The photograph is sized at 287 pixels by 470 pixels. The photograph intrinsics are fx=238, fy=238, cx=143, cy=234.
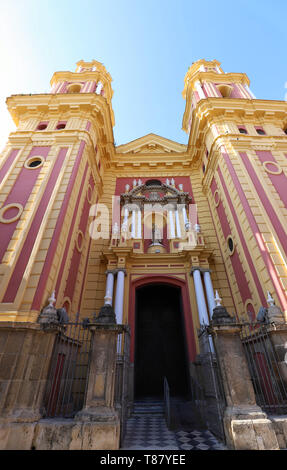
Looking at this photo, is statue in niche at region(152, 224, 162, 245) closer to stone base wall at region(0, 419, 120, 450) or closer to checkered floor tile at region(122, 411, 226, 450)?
checkered floor tile at region(122, 411, 226, 450)

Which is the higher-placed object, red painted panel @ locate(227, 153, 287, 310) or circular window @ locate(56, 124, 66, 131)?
circular window @ locate(56, 124, 66, 131)

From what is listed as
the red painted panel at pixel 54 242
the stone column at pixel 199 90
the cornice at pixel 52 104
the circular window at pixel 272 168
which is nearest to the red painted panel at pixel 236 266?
the circular window at pixel 272 168

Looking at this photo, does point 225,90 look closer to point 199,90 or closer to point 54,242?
point 199,90

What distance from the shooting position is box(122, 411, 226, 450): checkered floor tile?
528cm

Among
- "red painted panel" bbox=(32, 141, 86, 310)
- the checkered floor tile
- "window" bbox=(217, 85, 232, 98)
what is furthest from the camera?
"window" bbox=(217, 85, 232, 98)

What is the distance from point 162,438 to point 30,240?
714 cm

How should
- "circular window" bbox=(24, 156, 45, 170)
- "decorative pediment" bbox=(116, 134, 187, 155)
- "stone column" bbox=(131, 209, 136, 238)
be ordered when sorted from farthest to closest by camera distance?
"decorative pediment" bbox=(116, 134, 187, 155)
"stone column" bbox=(131, 209, 136, 238)
"circular window" bbox=(24, 156, 45, 170)

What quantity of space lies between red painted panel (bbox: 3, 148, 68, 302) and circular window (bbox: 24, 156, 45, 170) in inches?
33.0

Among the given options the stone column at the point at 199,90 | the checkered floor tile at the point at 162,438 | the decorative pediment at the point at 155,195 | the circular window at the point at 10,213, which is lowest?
the checkered floor tile at the point at 162,438

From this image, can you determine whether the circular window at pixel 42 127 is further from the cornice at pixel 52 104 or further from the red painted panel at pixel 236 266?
the red painted panel at pixel 236 266

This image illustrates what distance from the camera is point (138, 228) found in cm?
1400

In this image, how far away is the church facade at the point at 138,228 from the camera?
7.74 meters

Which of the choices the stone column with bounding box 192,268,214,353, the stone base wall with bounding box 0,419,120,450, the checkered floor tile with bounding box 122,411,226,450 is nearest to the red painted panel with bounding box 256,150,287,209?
the stone column with bounding box 192,268,214,353

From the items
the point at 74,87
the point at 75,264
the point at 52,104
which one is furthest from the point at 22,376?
the point at 74,87
